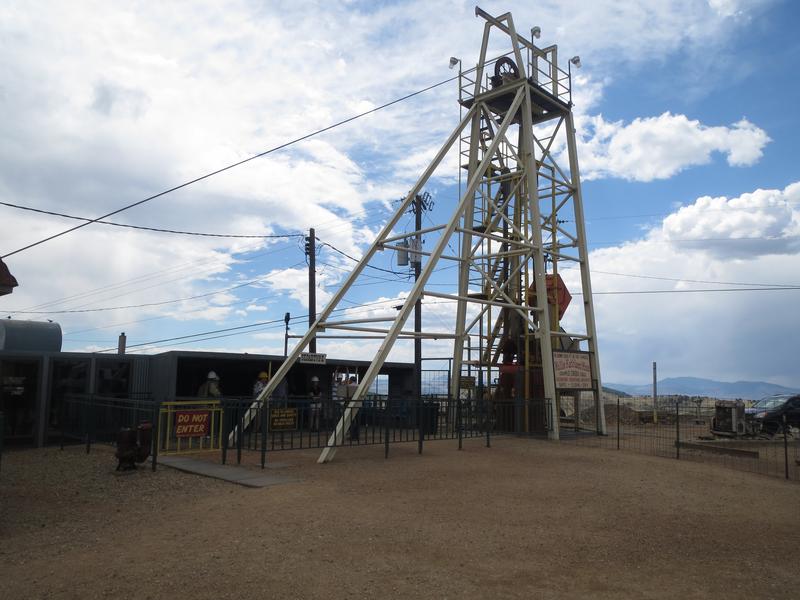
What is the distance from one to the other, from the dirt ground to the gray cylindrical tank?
5808mm

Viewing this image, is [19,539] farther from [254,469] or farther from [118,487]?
[254,469]

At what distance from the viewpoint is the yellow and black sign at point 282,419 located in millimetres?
14055

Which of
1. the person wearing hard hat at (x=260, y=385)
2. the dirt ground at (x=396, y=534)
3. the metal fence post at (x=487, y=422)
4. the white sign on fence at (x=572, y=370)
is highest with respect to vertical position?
the white sign on fence at (x=572, y=370)

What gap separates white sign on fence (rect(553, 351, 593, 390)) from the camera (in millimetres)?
20312

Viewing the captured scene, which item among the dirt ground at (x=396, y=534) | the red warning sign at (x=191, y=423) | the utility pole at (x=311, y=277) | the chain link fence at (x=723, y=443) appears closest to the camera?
the dirt ground at (x=396, y=534)

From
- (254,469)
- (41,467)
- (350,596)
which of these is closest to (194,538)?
(350,596)

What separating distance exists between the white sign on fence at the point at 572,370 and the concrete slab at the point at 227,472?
11.1 meters

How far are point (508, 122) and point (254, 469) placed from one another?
13370 mm

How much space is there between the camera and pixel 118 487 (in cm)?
1000

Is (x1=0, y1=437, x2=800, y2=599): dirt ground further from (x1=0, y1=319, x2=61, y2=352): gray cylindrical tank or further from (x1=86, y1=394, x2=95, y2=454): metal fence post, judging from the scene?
(x1=0, y1=319, x2=61, y2=352): gray cylindrical tank

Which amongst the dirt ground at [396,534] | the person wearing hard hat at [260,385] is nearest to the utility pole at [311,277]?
the person wearing hard hat at [260,385]

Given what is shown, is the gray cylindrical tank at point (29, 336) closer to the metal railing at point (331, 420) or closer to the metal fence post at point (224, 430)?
the metal railing at point (331, 420)

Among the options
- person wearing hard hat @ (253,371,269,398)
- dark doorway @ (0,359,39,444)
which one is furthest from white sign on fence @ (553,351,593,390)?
dark doorway @ (0,359,39,444)

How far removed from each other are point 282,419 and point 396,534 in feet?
24.3
